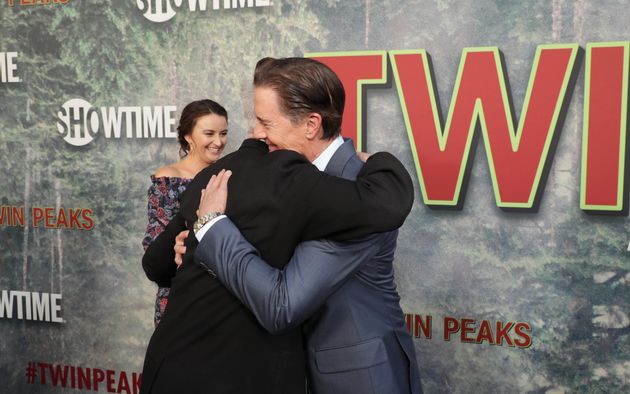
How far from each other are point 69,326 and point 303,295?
114 inches

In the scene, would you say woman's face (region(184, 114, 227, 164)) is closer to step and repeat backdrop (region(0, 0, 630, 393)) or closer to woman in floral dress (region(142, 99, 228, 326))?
woman in floral dress (region(142, 99, 228, 326))

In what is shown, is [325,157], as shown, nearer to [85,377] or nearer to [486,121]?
[486,121]

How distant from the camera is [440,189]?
10.4ft

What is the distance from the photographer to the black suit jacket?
1.49 metres

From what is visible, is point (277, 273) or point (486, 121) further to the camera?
point (486, 121)

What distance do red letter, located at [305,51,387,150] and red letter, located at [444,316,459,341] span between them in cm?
87

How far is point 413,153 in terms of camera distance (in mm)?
3195

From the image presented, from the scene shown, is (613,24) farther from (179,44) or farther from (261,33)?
(179,44)

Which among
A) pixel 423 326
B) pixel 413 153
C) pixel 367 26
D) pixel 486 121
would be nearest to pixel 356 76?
pixel 367 26

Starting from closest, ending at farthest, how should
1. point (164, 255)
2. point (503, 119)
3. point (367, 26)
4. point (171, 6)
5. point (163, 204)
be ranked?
point (164, 255) → point (503, 119) → point (163, 204) → point (367, 26) → point (171, 6)

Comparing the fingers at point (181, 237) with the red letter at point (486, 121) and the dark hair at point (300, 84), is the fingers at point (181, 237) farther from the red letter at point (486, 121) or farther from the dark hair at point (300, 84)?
the red letter at point (486, 121)

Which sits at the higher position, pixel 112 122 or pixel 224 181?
pixel 112 122

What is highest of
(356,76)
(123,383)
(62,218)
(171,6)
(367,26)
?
(171,6)

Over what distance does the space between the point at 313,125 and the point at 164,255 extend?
1.63ft
